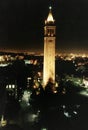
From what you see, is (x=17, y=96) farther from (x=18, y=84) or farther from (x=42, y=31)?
(x=42, y=31)

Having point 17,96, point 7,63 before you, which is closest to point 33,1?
point 7,63

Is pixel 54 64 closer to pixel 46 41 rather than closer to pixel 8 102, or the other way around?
pixel 46 41

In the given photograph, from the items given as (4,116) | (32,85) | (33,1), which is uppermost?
(33,1)

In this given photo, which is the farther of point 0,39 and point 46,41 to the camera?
point 46,41

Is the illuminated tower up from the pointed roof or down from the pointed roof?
down

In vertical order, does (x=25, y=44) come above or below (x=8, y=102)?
above

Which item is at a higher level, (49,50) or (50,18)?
(50,18)

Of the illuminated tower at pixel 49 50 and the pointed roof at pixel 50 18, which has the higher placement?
Answer: the pointed roof at pixel 50 18
